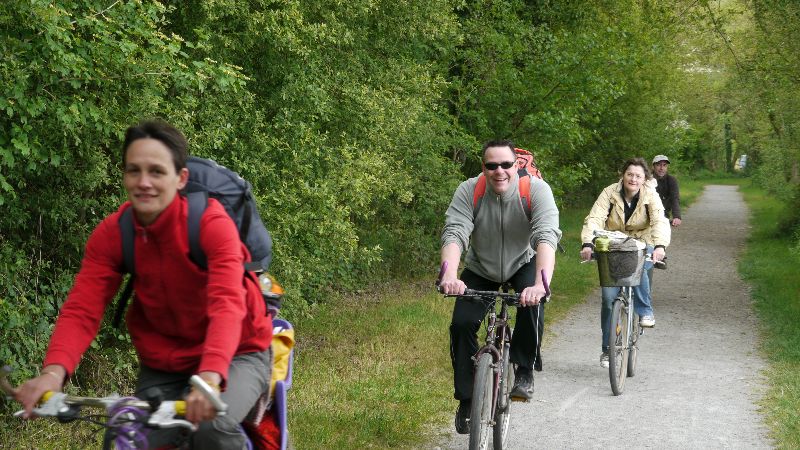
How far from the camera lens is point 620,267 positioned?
9.29m

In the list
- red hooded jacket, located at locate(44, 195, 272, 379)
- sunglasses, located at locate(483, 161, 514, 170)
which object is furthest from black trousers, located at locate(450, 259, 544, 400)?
red hooded jacket, located at locate(44, 195, 272, 379)

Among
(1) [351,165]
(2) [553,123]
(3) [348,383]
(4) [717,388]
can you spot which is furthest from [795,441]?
(2) [553,123]

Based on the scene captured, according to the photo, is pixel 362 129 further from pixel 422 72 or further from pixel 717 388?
pixel 717 388

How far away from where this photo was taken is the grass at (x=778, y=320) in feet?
26.1

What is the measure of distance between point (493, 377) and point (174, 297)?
3087 millimetres

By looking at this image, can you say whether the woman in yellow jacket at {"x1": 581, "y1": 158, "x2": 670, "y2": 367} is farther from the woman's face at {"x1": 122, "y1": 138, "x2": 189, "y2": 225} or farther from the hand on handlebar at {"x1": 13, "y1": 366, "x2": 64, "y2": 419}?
the hand on handlebar at {"x1": 13, "y1": 366, "x2": 64, "y2": 419}

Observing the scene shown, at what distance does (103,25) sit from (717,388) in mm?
6182

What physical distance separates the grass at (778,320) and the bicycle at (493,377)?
215cm

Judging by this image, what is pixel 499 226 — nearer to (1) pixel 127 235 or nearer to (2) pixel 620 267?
(2) pixel 620 267

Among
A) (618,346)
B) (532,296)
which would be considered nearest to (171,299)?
(532,296)

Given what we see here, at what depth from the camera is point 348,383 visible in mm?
8812

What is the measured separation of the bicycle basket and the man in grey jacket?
2.49 meters

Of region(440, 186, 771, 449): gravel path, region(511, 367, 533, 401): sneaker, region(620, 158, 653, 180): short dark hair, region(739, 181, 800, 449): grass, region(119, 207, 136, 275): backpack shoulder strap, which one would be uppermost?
region(620, 158, 653, 180): short dark hair

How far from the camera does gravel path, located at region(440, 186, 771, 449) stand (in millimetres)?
7363
